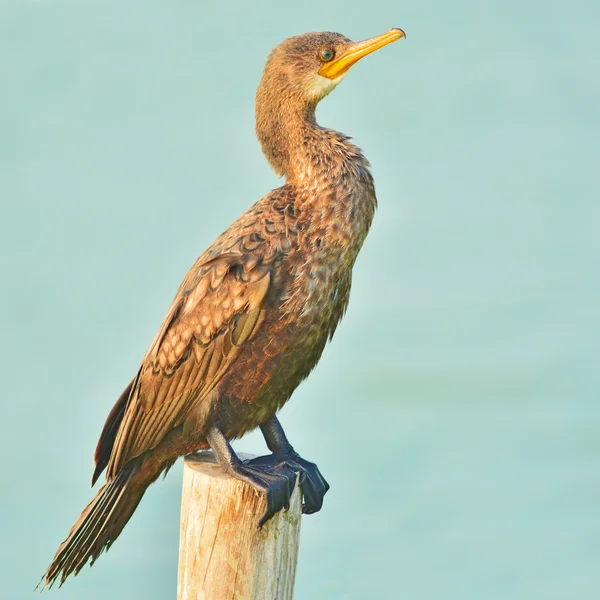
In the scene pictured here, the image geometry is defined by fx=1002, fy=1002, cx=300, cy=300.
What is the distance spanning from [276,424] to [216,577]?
91cm

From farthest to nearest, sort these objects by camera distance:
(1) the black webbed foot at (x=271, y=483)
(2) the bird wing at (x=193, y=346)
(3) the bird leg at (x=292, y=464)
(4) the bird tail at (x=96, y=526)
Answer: (3) the bird leg at (x=292, y=464)
(4) the bird tail at (x=96, y=526)
(2) the bird wing at (x=193, y=346)
(1) the black webbed foot at (x=271, y=483)

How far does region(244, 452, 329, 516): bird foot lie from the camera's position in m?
4.50

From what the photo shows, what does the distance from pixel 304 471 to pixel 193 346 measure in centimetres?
80

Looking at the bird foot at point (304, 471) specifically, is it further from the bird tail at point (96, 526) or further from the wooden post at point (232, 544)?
the bird tail at point (96, 526)

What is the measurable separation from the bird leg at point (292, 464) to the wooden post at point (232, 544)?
308 mm

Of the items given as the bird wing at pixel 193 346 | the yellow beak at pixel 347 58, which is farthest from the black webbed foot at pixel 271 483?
the yellow beak at pixel 347 58

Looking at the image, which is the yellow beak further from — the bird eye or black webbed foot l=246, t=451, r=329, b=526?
black webbed foot l=246, t=451, r=329, b=526

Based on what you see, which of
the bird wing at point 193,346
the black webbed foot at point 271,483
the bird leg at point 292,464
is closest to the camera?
the black webbed foot at point 271,483

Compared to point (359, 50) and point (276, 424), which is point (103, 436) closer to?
point (276, 424)

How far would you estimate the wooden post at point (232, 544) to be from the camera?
4109 millimetres

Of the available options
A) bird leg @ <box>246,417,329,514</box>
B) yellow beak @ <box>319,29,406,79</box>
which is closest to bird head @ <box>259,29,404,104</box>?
yellow beak @ <box>319,29,406,79</box>

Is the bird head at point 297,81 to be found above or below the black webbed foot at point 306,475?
above

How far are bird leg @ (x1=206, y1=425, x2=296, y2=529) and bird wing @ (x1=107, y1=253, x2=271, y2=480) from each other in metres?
0.19

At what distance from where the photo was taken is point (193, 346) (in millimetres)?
→ 4301
